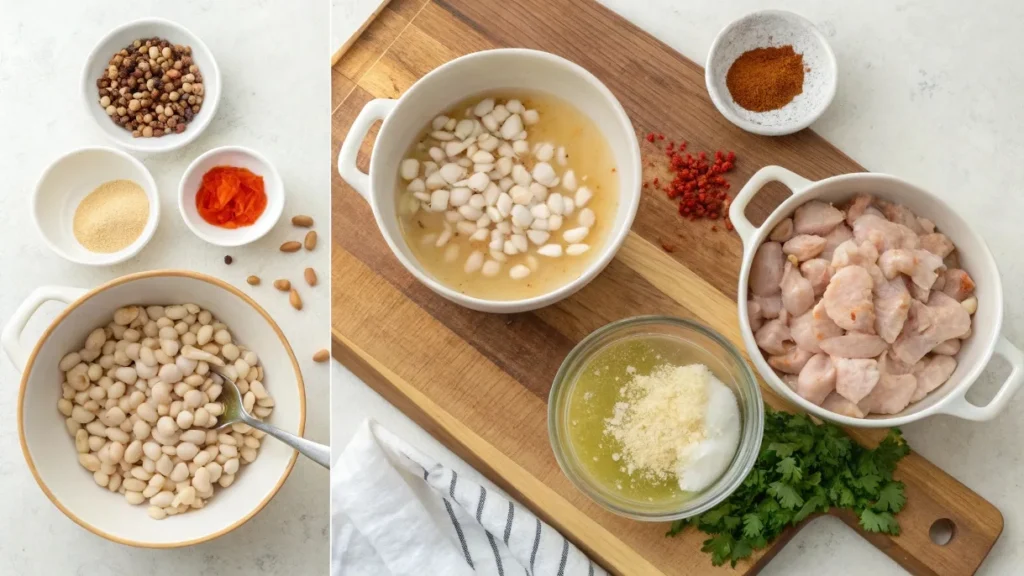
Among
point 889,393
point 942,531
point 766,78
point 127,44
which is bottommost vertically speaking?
point 942,531

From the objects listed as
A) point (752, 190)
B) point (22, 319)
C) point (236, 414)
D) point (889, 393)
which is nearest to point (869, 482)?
point (889, 393)

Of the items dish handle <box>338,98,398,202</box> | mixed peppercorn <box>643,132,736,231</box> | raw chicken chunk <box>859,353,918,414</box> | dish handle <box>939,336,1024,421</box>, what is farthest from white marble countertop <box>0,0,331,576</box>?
dish handle <box>939,336,1024,421</box>

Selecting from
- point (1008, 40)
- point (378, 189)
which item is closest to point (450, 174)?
point (378, 189)

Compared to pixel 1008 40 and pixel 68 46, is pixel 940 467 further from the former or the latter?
pixel 68 46

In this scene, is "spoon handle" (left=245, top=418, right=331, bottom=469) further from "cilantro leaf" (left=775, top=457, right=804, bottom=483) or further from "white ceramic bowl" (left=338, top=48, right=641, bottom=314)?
"cilantro leaf" (left=775, top=457, right=804, bottom=483)

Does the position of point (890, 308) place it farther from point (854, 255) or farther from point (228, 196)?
point (228, 196)

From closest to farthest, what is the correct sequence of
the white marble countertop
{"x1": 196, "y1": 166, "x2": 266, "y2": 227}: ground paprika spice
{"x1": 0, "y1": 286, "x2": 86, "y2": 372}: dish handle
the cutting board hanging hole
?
the white marble countertop → {"x1": 0, "y1": 286, "x2": 86, "y2": 372}: dish handle → {"x1": 196, "y1": 166, "x2": 266, "y2": 227}: ground paprika spice → the cutting board hanging hole
